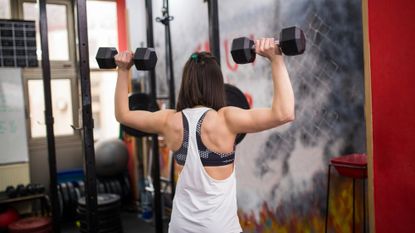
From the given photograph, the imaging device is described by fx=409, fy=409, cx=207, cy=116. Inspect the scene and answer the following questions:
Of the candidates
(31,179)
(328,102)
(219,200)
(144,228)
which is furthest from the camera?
(31,179)

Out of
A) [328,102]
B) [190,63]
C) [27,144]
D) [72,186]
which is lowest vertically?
[72,186]

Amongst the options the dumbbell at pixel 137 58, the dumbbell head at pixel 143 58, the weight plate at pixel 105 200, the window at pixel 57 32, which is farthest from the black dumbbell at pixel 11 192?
the dumbbell head at pixel 143 58

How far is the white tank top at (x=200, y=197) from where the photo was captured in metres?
1.35

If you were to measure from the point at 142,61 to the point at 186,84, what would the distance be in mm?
263

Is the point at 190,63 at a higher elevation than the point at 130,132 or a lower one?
higher

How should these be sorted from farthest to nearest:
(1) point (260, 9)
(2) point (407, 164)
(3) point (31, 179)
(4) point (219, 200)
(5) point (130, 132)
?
(3) point (31, 179) → (1) point (260, 9) → (5) point (130, 132) → (2) point (407, 164) → (4) point (219, 200)

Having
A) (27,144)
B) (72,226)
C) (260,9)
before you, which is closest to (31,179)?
(27,144)

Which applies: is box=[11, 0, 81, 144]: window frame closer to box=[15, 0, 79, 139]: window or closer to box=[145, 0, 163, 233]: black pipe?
box=[15, 0, 79, 139]: window

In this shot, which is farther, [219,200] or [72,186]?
[72,186]

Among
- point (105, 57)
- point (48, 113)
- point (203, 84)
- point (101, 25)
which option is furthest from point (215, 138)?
point (101, 25)

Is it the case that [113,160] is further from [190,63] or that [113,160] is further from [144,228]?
[190,63]

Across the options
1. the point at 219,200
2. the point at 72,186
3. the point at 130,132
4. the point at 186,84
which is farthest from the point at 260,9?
the point at 72,186

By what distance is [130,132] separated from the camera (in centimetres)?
272

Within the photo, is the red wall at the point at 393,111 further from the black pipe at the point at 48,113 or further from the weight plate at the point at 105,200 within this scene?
the weight plate at the point at 105,200
